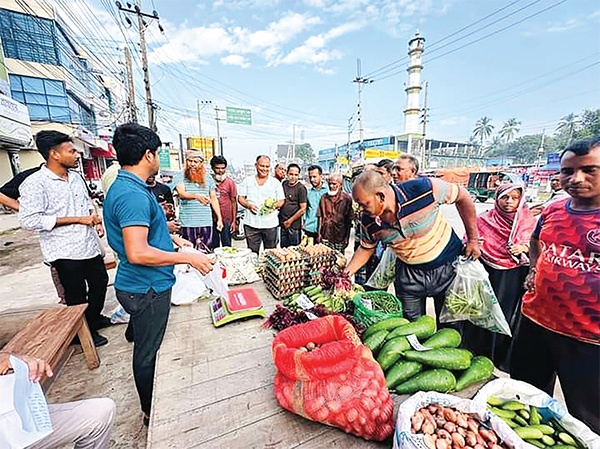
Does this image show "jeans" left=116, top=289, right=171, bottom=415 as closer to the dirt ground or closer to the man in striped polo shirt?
the dirt ground

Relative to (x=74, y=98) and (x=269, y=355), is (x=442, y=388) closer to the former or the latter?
(x=269, y=355)

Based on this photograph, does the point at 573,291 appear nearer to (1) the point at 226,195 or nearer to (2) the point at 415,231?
(2) the point at 415,231

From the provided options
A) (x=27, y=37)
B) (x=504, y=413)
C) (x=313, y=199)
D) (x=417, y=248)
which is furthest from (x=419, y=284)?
(x=27, y=37)

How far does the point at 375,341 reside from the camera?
1359 millimetres

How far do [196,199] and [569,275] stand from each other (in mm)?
3535

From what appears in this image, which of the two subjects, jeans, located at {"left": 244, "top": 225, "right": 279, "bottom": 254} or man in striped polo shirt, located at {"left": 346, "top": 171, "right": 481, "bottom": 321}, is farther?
jeans, located at {"left": 244, "top": 225, "right": 279, "bottom": 254}

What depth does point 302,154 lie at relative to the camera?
7519cm

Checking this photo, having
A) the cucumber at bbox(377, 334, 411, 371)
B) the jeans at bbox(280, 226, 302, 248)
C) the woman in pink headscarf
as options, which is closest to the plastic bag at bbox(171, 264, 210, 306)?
the cucumber at bbox(377, 334, 411, 371)

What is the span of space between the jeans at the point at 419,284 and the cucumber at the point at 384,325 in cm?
52

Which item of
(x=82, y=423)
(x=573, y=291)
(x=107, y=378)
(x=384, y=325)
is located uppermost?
(x=573, y=291)

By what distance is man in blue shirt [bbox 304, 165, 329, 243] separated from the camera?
4311 mm

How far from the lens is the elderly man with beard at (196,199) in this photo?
348 cm

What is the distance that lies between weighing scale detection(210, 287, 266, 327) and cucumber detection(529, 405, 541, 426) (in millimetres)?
1377

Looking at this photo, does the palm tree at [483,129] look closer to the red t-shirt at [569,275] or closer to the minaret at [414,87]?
the minaret at [414,87]
